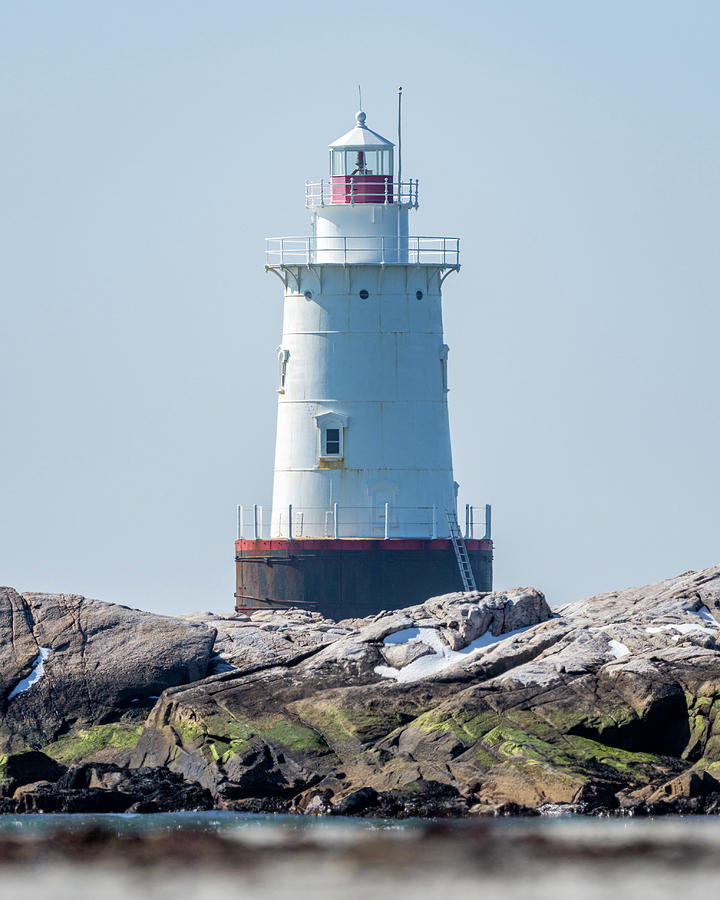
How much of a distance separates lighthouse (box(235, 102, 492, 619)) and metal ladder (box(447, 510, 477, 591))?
0.12 ft

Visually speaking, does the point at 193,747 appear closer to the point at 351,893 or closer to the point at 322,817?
the point at 322,817

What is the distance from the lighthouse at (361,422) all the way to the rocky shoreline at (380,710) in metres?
6.15

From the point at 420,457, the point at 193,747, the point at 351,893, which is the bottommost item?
the point at 351,893

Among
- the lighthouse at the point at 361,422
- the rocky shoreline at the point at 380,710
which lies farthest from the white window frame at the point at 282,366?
the rocky shoreline at the point at 380,710

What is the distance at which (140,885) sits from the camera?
24406 millimetres

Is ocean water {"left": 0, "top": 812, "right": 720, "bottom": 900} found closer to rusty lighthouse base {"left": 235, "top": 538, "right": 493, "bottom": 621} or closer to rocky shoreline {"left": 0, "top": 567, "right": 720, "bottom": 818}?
rocky shoreline {"left": 0, "top": 567, "right": 720, "bottom": 818}

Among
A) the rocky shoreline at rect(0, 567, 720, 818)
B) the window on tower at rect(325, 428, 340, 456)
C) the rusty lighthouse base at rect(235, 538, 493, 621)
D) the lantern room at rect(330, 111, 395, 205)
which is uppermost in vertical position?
the lantern room at rect(330, 111, 395, 205)

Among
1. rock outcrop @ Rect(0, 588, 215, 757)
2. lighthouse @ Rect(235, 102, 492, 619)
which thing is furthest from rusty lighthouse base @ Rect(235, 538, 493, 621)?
rock outcrop @ Rect(0, 588, 215, 757)

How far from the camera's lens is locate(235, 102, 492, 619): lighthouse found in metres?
42.9

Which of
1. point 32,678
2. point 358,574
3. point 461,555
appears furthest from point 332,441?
point 32,678

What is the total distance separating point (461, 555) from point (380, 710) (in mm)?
11841

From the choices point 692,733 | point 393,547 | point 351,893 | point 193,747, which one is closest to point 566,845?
point 351,893

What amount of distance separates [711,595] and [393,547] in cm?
912

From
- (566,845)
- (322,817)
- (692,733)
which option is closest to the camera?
(566,845)
